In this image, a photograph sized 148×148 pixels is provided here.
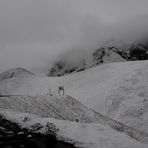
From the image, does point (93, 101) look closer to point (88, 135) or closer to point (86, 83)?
point (86, 83)

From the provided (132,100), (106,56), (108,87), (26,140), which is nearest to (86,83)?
(108,87)

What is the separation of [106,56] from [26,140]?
13185 centimetres

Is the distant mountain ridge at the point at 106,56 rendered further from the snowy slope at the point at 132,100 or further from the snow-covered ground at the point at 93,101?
the snowy slope at the point at 132,100

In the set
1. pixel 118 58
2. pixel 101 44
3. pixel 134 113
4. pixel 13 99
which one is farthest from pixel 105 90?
pixel 101 44

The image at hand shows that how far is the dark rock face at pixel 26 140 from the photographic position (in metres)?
11.6

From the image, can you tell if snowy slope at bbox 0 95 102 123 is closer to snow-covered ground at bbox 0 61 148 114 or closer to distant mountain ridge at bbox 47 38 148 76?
snow-covered ground at bbox 0 61 148 114

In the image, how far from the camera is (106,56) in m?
142

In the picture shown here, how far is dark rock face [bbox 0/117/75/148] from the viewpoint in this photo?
11602 mm

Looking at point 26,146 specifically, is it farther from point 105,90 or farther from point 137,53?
point 137,53

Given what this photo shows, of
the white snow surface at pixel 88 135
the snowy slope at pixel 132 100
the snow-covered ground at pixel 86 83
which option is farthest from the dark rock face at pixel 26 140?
the snow-covered ground at pixel 86 83

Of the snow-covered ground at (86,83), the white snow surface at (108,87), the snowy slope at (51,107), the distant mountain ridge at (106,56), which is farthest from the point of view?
the distant mountain ridge at (106,56)

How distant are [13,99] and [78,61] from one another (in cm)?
13014

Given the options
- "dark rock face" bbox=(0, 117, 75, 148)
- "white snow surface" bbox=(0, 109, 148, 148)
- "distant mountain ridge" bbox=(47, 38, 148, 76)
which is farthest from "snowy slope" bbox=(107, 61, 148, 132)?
"distant mountain ridge" bbox=(47, 38, 148, 76)

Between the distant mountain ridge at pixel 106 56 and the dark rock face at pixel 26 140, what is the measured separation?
125803mm
